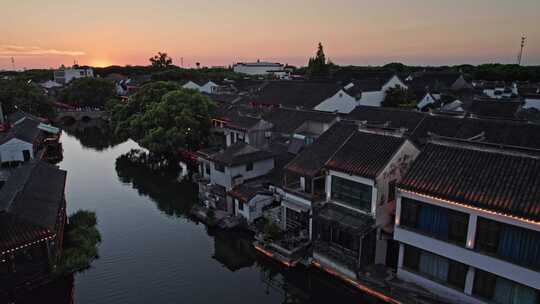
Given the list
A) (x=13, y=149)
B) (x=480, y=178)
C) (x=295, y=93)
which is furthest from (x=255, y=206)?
(x=13, y=149)

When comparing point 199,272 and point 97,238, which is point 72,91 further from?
point 199,272

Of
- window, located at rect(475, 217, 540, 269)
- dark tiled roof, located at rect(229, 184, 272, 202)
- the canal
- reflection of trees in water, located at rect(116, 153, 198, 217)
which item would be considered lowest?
the canal

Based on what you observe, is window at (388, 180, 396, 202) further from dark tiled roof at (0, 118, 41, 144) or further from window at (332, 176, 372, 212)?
dark tiled roof at (0, 118, 41, 144)

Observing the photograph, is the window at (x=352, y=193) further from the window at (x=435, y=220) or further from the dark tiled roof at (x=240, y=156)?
the dark tiled roof at (x=240, y=156)

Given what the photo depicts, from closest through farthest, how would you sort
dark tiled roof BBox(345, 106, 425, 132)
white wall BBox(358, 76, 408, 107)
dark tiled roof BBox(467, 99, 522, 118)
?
dark tiled roof BBox(345, 106, 425, 132) < dark tiled roof BBox(467, 99, 522, 118) < white wall BBox(358, 76, 408, 107)

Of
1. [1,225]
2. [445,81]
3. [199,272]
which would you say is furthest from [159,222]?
[445,81]

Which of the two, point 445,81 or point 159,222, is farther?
point 445,81

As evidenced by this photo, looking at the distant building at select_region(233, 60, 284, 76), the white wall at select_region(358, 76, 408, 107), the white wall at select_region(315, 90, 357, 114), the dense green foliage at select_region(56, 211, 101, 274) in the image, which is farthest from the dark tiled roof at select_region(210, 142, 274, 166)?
the distant building at select_region(233, 60, 284, 76)

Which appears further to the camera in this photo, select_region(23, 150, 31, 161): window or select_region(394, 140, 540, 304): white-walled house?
select_region(23, 150, 31, 161): window
